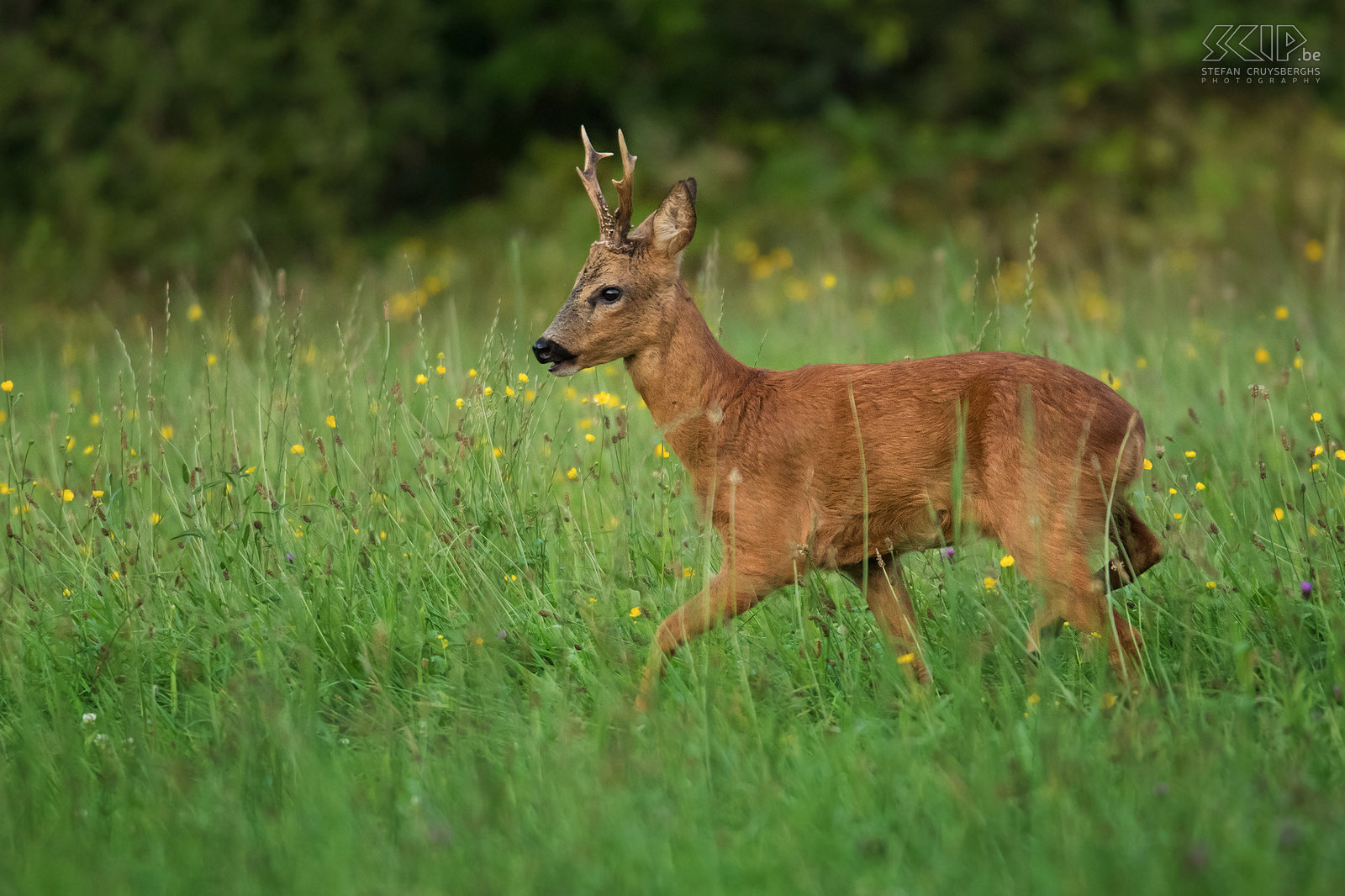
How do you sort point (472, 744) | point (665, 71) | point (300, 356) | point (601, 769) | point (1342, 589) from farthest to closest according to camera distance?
point (665, 71) < point (300, 356) < point (1342, 589) < point (472, 744) < point (601, 769)

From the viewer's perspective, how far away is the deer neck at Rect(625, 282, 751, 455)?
4371mm

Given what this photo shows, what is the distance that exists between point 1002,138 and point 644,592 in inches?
442

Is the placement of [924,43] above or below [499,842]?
above

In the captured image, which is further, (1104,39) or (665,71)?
(665,71)

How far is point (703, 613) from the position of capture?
12.6 feet

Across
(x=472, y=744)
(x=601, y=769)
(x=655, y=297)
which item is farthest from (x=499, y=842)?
(x=655, y=297)

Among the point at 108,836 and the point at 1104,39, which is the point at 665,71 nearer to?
the point at 1104,39

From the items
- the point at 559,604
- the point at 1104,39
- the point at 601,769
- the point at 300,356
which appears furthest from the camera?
the point at 1104,39

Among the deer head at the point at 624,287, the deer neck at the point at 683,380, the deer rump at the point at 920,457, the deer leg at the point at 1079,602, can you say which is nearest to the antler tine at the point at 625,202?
the deer head at the point at 624,287

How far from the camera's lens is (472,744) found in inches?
138

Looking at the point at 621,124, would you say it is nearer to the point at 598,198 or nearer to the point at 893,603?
the point at 598,198

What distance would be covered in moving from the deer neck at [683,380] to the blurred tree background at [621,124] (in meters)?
8.45

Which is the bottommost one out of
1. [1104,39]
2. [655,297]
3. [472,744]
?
[472,744]

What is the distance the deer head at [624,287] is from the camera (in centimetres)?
431
